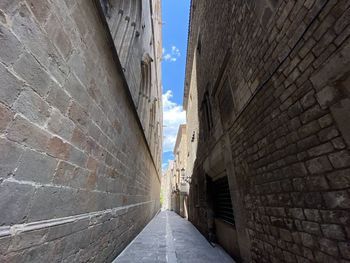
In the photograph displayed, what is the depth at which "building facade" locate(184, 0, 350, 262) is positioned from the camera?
1.39 m

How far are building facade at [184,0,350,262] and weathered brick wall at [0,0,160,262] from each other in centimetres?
243

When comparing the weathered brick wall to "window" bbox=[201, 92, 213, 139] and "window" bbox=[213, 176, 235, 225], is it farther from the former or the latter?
"window" bbox=[201, 92, 213, 139]

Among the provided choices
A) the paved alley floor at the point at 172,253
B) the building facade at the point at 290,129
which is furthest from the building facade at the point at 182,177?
the building facade at the point at 290,129

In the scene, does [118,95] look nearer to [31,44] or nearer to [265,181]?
[31,44]

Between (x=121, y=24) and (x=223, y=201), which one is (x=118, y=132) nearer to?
(x=121, y=24)

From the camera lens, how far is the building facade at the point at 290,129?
1395 millimetres

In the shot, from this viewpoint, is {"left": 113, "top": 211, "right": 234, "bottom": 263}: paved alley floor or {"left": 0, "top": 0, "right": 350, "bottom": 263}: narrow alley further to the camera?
{"left": 113, "top": 211, "right": 234, "bottom": 263}: paved alley floor

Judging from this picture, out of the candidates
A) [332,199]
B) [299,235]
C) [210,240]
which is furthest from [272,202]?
[210,240]

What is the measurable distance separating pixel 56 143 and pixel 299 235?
2.70 metres

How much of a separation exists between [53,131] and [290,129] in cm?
250

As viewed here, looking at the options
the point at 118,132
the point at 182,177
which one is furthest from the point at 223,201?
the point at 182,177

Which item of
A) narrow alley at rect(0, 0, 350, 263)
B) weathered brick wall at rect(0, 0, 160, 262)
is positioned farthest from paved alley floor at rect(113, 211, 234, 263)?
weathered brick wall at rect(0, 0, 160, 262)

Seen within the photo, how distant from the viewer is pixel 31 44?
122 centimetres

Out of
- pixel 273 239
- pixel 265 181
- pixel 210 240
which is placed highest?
pixel 265 181
